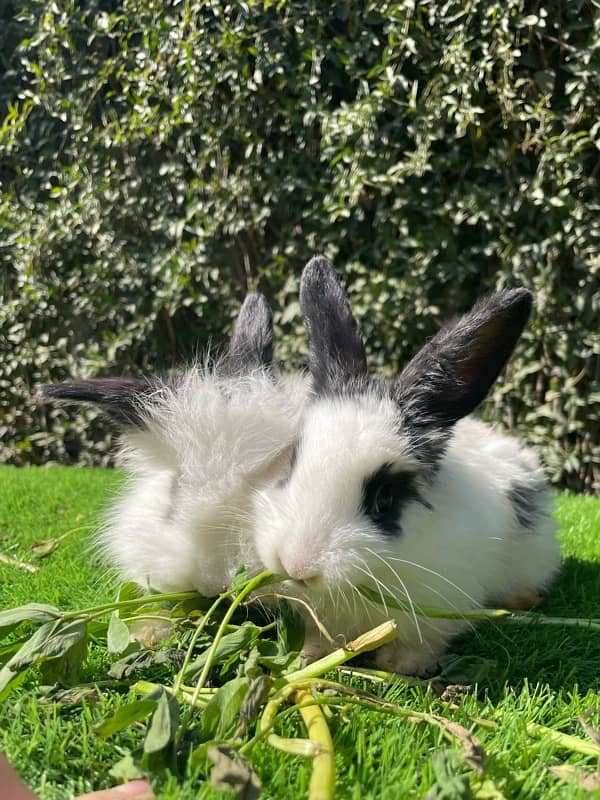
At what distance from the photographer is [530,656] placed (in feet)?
5.03

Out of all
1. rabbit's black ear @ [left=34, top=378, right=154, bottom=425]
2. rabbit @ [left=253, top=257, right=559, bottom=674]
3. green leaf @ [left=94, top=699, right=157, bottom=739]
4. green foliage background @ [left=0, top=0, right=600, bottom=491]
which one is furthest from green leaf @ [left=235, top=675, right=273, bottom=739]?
green foliage background @ [left=0, top=0, right=600, bottom=491]

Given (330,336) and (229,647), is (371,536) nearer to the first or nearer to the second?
(229,647)

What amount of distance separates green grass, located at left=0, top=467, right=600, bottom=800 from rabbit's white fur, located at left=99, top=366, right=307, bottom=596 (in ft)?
0.89

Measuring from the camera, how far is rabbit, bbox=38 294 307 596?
1412 millimetres

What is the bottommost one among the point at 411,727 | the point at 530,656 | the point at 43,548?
the point at 43,548

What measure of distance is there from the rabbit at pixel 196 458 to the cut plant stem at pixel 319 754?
1.28 feet

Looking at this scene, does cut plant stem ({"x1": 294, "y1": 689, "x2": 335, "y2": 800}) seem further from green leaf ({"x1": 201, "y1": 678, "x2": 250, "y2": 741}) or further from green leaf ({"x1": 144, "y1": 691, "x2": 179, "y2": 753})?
green leaf ({"x1": 144, "y1": 691, "x2": 179, "y2": 753})

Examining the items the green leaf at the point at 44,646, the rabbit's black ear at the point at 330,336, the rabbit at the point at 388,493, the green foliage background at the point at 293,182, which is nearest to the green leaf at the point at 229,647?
the rabbit at the point at 388,493

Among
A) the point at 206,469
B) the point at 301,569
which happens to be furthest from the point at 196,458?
the point at 301,569

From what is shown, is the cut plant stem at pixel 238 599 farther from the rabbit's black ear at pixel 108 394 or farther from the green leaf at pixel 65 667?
the rabbit's black ear at pixel 108 394

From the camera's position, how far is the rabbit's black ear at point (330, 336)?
1590 millimetres

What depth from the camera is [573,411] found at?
13.2ft

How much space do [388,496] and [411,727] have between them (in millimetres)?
464

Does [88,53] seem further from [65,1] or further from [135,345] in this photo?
[135,345]
